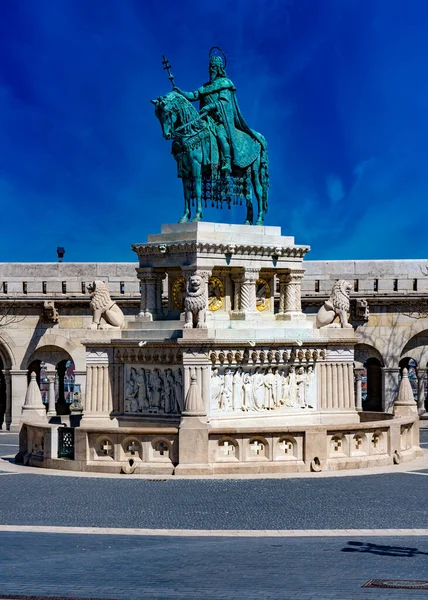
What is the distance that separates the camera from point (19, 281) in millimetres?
32750

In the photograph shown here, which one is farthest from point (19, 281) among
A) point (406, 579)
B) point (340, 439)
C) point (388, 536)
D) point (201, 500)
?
point (406, 579)

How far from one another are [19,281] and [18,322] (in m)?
1.18

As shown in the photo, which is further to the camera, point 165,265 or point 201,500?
point 165,265

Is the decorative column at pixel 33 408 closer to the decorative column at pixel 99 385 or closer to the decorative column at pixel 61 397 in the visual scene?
the decorative column at pixel 99 385

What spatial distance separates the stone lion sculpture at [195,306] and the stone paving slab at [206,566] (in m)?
7.50

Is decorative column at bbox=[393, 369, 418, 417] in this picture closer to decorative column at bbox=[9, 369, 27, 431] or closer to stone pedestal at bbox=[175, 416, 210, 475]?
stone pedestal at bbox=[175, 416, 210, 475]

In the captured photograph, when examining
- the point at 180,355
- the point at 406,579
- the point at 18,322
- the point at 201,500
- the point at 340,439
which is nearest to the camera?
the point at 406,579

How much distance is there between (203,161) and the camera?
2273 centimetres

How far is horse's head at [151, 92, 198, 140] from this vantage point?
74.2 feet

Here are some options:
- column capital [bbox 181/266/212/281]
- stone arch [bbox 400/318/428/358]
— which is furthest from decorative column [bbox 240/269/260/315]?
stone arch [bbox 400/318/428/358]

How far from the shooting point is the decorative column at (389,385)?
106ft

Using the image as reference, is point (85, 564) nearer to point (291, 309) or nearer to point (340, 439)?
point (340, 439)

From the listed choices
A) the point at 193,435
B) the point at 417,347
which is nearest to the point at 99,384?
the point at 193,435

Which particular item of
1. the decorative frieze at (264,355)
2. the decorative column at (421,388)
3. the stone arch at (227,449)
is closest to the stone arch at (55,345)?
the decorative column at (421,388)
